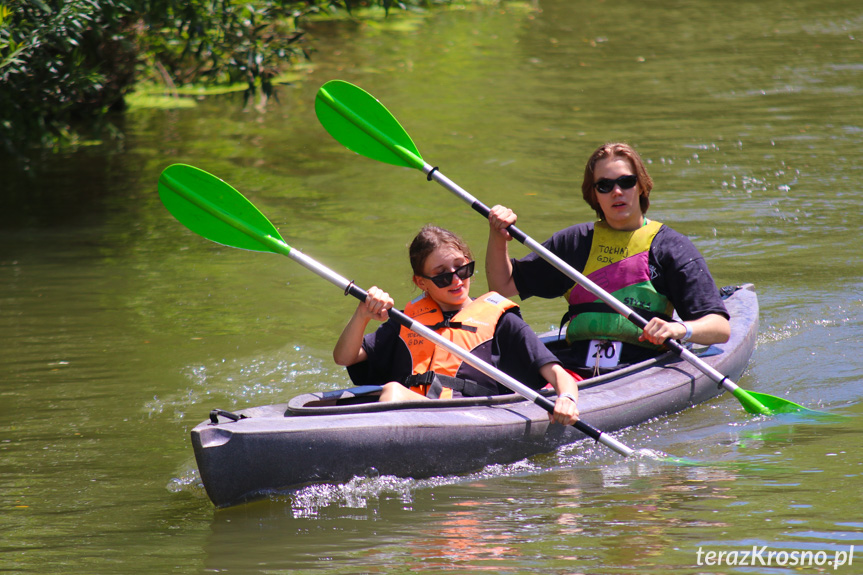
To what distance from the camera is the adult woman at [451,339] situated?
13.1 ft

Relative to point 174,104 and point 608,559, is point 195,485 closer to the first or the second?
point 608,559

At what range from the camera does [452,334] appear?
13.5 feet

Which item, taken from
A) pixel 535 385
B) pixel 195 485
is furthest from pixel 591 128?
pixel 195 485

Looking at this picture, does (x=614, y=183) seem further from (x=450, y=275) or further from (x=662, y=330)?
(x=450, y=275)

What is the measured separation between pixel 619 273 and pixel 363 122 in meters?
1.51

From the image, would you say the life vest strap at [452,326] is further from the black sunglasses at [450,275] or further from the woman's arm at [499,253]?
the woman's arm at [499,253]

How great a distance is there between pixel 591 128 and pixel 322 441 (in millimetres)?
7973

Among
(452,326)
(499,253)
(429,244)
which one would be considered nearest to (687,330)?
(499,253)

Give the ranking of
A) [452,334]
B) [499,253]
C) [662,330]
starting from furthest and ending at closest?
[499,253] → [662,330] → [452,334]

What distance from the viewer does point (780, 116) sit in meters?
10.9

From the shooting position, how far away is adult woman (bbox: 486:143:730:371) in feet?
14.6

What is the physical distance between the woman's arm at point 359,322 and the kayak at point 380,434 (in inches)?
6.2

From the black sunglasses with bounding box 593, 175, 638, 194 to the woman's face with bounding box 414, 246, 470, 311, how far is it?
2.79 feet

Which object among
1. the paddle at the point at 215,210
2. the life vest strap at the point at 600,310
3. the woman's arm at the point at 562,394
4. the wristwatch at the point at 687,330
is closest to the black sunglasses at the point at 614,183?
the life vest strap at the point at 600,310
